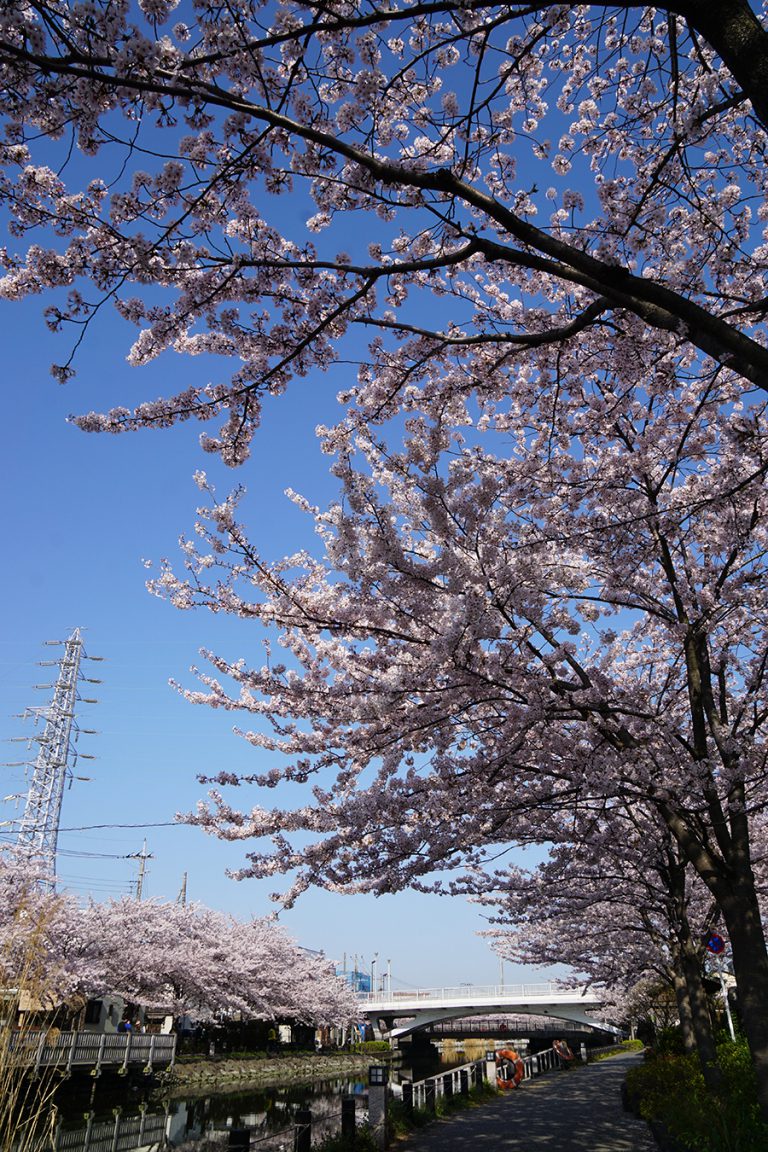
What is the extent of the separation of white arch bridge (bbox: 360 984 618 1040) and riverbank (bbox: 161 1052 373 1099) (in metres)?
7.39

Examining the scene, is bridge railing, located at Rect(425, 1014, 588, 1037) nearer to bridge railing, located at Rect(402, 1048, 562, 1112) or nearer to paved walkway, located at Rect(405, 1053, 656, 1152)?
bridge railing, located at Rect(402, 1048, 562, 1112)

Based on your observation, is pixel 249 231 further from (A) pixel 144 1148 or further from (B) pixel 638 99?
(A) pixel 144 1148

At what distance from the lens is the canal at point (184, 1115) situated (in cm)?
1569

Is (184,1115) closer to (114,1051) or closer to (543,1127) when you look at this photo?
(114,1051)

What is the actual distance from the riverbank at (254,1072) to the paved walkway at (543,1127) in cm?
1384

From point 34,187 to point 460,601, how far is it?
4.11m

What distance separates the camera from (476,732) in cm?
873

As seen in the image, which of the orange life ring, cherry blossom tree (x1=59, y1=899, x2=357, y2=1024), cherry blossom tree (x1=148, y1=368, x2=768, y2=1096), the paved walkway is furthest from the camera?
cherry blossom tree (x1=59, y1=899, x2=357, y2=1024)

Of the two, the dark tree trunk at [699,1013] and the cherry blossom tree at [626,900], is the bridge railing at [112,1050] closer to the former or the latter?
the cherry blossom tree at [626,900]

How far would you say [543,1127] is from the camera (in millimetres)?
13711

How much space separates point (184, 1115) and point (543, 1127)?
12.3 m

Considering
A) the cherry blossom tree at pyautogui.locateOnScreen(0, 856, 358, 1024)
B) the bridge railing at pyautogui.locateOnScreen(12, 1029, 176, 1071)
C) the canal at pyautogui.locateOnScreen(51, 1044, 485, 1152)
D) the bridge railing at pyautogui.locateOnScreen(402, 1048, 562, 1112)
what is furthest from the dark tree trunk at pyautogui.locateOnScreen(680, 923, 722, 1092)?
the bridge railing at pyautogui.locateOnScreen(12, 1029, 176, 1071)

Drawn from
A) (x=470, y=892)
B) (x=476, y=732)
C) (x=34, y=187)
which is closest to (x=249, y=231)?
(x=34, y=187)

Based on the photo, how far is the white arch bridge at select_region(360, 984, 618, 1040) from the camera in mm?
48625
